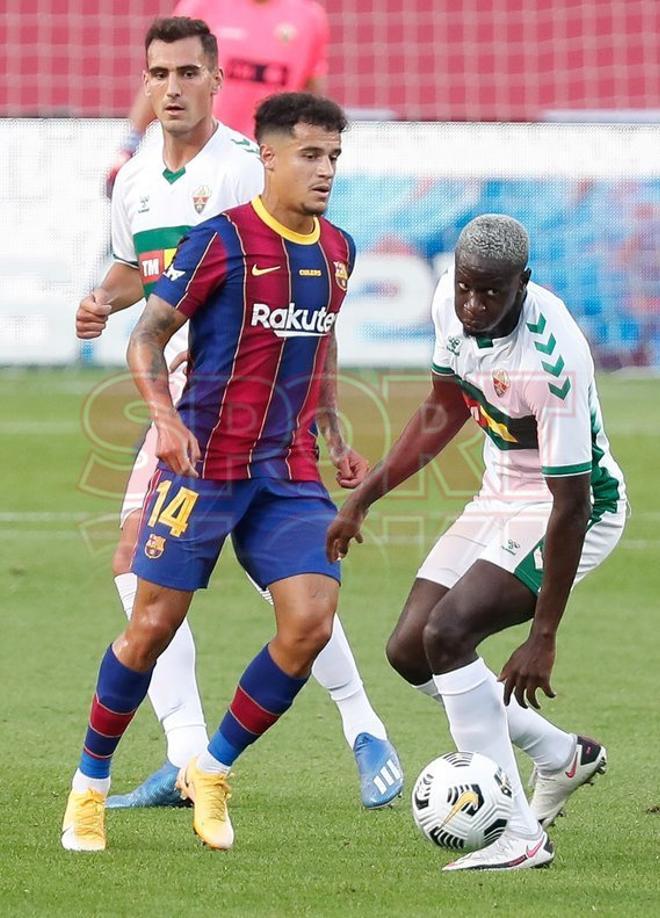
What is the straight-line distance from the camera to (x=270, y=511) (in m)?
5.38

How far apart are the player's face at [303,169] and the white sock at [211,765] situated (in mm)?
1694

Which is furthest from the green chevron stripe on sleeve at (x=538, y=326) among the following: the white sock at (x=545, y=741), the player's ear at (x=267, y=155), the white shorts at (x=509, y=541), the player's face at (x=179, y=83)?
the player's face at (x=179, y=83)

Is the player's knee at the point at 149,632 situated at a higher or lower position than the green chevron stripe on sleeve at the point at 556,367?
lower

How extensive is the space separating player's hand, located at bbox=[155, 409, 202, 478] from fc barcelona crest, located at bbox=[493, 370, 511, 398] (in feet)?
2.96

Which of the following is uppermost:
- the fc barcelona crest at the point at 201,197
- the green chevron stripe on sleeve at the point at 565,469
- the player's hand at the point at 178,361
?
the fc barcelona crest at the point at 201,197

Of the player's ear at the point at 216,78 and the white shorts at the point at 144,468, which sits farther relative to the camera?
the player's ear at the point at 216,78

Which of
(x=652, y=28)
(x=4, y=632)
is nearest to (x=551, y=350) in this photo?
(x=4, y=632)

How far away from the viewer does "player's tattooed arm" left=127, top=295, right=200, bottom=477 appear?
501 cm

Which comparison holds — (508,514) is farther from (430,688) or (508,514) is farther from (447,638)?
(430,688)

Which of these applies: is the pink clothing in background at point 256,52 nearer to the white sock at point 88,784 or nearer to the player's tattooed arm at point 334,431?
the player's tattooed arm at point 334,431

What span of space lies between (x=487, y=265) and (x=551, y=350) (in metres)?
0.31

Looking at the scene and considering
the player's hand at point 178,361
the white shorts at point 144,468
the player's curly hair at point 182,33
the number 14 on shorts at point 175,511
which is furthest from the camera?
the player's curly hair at point 182,33

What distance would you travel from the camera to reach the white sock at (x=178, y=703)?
19.7ft

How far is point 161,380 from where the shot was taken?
203 inches
